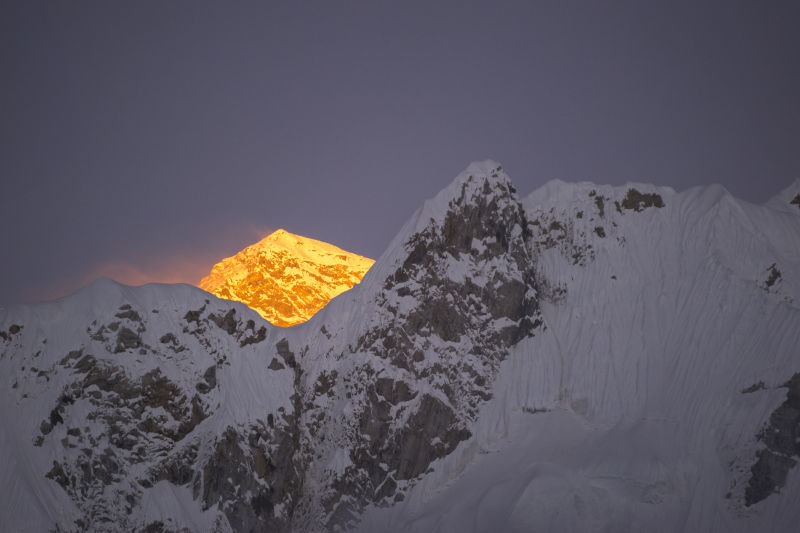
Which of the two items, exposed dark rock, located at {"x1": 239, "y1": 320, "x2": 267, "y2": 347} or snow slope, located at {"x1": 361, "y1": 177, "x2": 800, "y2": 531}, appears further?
exposed dark rock, located at {"x1": 239, "y1": 320, "x2": 267, "y2": 347}

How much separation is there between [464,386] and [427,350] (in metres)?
7.77

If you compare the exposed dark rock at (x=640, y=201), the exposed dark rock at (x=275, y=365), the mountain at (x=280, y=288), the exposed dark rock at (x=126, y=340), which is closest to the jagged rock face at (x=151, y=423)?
the exposed dark rock at (x=126, y=340)

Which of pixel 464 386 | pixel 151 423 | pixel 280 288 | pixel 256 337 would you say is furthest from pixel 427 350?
pixel 280 288

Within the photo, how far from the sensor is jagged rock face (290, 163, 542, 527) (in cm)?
11456

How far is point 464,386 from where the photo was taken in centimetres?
11944

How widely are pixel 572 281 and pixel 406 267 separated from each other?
90.9 ft

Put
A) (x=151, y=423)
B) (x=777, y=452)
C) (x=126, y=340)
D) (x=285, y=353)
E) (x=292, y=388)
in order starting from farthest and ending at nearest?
1. (x=285, y=353)
2. (x=292, y=388)
3. (x=126, y=340)
4. (x=151, y=423)
5. (x=777, y=452)

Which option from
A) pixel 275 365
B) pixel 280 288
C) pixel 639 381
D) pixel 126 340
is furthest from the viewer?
pixel 280 288

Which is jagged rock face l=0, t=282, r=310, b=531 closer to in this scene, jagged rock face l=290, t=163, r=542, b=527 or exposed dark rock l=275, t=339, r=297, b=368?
exposed dark rock l=275, t=339, r=297, b=368

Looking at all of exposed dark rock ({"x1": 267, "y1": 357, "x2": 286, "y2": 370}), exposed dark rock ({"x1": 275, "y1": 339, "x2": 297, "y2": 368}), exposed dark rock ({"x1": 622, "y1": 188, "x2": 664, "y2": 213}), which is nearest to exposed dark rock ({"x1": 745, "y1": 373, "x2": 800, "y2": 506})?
exposed dark rock ({"x1": 622, "y1": 188, "x2": 664, "y2": 213})

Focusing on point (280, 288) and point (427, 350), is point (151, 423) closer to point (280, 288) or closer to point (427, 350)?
point (427, 350)

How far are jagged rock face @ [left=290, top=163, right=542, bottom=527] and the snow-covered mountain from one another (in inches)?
13.1

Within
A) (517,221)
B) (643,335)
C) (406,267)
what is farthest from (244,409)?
(643,335)

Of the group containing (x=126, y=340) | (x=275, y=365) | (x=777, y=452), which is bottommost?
(x=777, y=452)
